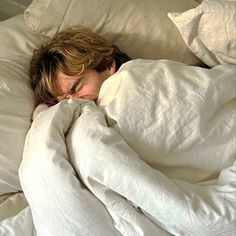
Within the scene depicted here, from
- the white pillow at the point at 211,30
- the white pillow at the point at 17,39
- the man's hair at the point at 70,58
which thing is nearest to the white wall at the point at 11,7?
the white pillow at the point at 17,39

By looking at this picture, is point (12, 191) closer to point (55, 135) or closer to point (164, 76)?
point (55, 135)

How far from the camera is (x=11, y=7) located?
1672 millimetres

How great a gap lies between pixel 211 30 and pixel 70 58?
1.20ft

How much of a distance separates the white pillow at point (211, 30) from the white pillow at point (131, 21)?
60 millimetres

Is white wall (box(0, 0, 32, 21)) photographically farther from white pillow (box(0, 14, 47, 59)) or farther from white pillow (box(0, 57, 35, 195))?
white pillow (box(0, 57, 35, 195))

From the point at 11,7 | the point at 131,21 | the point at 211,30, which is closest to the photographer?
the point at 211,30

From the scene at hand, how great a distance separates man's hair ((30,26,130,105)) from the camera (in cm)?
117

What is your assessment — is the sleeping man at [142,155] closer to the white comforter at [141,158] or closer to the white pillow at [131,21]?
the white comforter at [141,158]

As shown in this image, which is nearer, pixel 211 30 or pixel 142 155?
pixel 142 155

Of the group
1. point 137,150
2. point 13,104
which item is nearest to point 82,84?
point 13,104

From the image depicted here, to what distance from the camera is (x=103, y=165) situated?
2.85 feet

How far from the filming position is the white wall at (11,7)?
165cm

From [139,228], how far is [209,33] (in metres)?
0.51

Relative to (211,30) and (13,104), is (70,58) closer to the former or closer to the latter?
→ (13,104)
